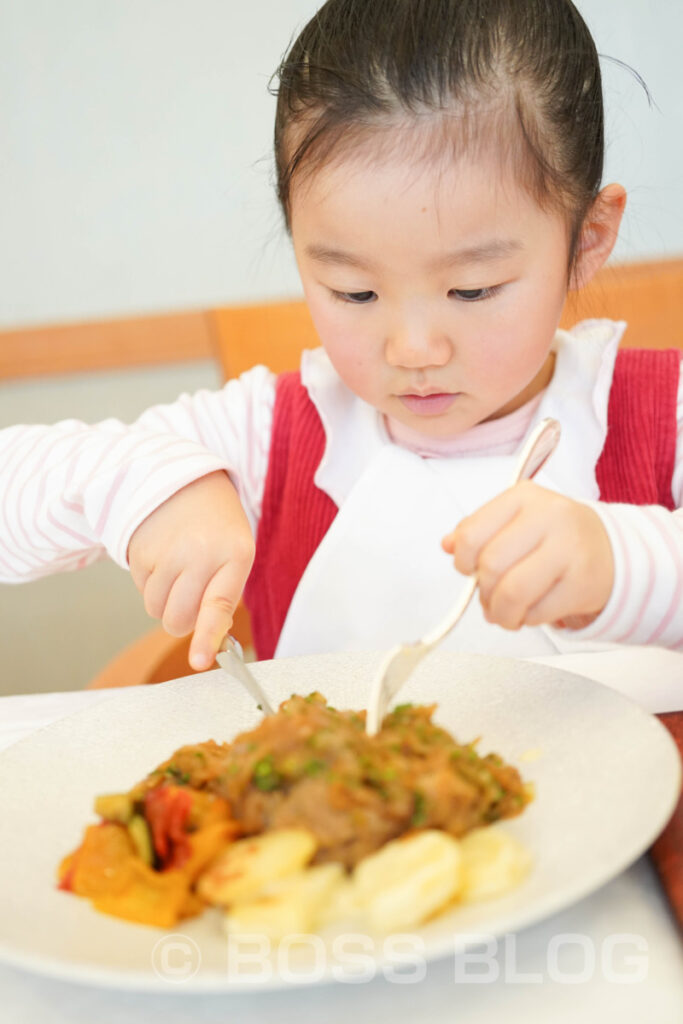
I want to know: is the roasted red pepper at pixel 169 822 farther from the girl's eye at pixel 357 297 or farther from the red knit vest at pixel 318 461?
the red knit vest at pixel 318 461

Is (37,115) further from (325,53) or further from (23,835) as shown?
(23,835)

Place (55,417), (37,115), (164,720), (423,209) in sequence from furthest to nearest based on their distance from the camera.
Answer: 1. (55,417)
2. (37,115)
3. (423,209)
4. (164,720)

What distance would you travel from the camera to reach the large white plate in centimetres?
38

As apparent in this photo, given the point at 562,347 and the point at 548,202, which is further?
the point at 562,347

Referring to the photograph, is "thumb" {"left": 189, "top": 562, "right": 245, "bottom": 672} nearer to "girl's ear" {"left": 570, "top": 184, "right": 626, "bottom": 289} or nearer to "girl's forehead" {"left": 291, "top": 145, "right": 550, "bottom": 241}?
"girl's forehead" {"left": 291, "top": 145, "right": 550, "bottom": 241}

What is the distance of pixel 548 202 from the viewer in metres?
0.83

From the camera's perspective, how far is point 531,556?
593mm

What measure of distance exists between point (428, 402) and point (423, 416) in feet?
0.08

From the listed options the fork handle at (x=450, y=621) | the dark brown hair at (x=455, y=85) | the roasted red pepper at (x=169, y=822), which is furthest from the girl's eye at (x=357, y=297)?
the roasted red pepper at (x=169, y=822)

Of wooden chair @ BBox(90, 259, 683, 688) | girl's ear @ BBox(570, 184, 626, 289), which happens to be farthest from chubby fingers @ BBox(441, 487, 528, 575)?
wooden chair @ BBox(90, 259, 683, 688)

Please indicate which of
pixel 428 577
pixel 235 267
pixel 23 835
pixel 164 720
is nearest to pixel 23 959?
pixel 23 835

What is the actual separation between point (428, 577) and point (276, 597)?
8.7 inches

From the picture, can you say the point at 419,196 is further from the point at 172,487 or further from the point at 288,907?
the point at 288,907

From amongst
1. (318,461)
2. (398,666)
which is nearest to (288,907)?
(398,666)
